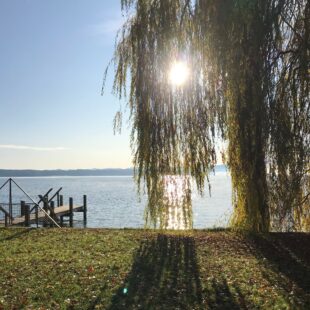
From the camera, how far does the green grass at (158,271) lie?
8047 millimetres

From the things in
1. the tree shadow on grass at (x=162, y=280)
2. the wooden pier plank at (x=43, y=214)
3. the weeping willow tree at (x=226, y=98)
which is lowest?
the wooden pier plank at (x=43, y=214)

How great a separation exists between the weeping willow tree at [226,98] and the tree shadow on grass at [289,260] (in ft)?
1.95

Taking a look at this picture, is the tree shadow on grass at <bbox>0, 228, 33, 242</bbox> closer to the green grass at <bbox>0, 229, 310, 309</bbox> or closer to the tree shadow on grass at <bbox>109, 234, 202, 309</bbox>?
the green grass at <bbox>0, 229, 310, 309</bbox>

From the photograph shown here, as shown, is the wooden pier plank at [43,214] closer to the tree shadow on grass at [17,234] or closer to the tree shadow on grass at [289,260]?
the tree shadow on grass at [17,234]

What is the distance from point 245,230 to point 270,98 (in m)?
4.45

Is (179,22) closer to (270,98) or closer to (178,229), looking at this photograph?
(270,98)

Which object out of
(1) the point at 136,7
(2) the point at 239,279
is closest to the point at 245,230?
(2) the point at 239,279

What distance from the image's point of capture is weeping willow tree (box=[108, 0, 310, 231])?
1088 cm

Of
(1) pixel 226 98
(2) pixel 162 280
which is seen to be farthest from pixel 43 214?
(2) pixel 162 280

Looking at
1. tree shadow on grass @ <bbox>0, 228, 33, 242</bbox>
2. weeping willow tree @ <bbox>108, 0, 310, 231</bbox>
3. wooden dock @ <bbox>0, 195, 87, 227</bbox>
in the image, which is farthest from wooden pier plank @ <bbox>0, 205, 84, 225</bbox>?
weeping willow tree @ <bbox>108, 0, 310, 231</bbox>

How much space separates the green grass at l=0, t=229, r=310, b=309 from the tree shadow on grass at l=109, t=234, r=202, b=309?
0.02m

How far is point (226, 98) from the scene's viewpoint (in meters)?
12.8

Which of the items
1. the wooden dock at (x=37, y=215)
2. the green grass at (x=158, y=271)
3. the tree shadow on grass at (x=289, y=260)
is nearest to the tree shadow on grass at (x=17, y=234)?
the green grass at (x=158, y=271)

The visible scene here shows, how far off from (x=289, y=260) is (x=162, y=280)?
3.29 metres
